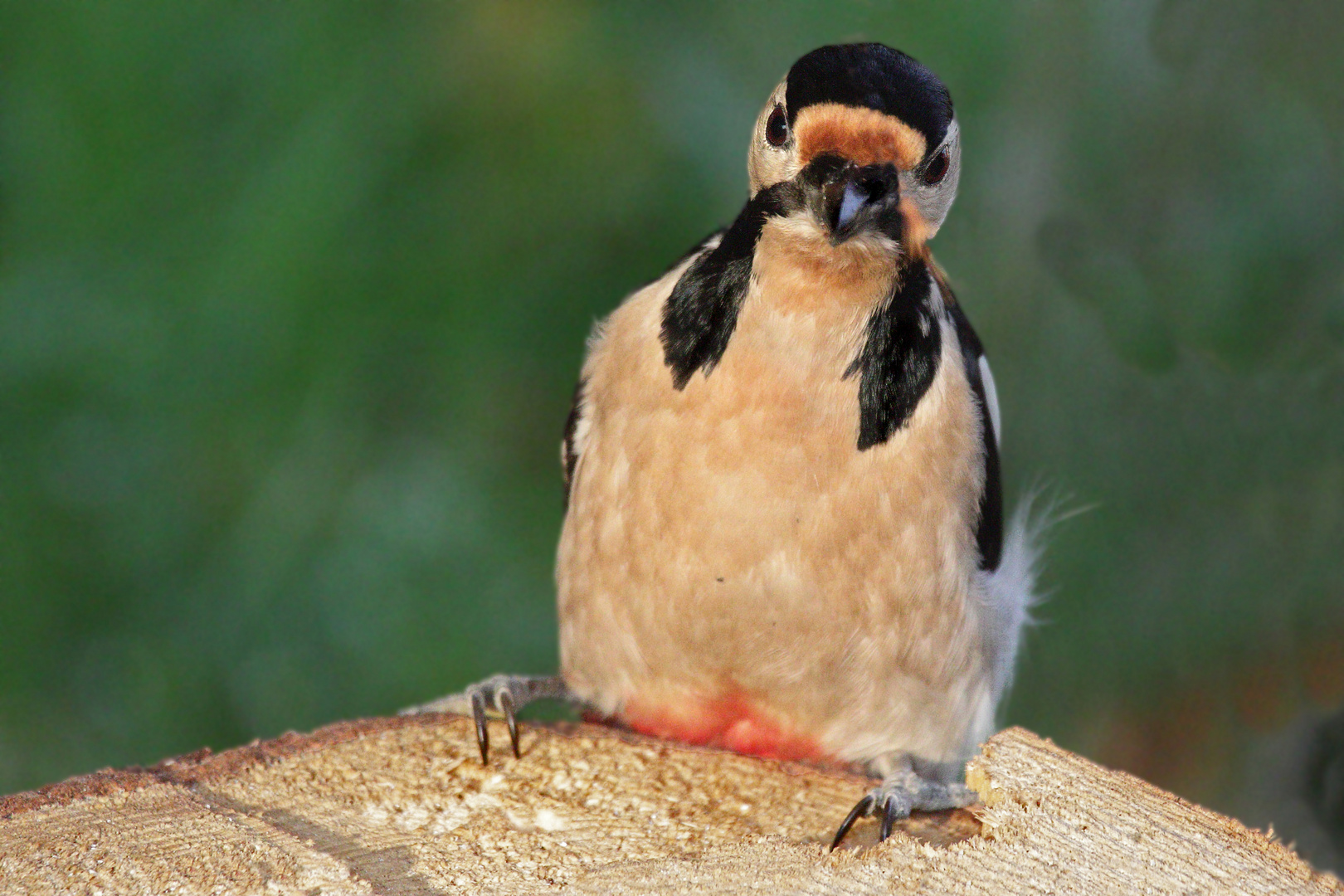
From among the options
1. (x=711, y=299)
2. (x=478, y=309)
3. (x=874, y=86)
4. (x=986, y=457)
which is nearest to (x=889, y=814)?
(x=986, y=457)

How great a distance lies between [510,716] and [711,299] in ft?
2.65

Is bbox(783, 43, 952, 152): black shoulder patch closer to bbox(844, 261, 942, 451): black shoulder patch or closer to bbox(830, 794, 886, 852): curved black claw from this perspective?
bbox(844, 261, 942, 451): black shoulder patch

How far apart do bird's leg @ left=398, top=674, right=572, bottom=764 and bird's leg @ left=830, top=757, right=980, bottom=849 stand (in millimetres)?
567

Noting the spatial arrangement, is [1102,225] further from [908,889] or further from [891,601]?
[908,889]

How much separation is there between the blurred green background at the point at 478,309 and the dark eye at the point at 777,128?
1.72 metres

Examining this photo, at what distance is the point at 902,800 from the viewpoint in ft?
6.22

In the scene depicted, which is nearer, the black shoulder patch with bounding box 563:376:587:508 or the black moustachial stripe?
the black moustachial stripe

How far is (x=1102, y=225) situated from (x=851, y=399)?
2.51m

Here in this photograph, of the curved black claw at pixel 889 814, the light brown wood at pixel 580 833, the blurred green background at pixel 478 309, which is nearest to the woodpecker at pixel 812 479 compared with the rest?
the curved black claw at pixel 889 814

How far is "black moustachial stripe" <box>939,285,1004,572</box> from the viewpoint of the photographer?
2.30 meters

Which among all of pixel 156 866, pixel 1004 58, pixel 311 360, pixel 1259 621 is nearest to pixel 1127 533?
pixel 1259 621

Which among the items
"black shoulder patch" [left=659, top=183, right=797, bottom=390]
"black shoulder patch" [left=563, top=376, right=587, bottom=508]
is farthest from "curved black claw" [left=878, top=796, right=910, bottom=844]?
"black shoulder patch" [left=563, top=376, right=587, bottom=508]

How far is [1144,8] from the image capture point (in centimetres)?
403

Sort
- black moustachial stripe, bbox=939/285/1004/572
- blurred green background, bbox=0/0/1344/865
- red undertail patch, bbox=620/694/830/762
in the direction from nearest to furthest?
1. black moustachial stripe, bbox=939/285/1004/572
2. red undertail patch, bbox=620/694/830/762
3. blurred green background, bbox=0/0/1344/865
